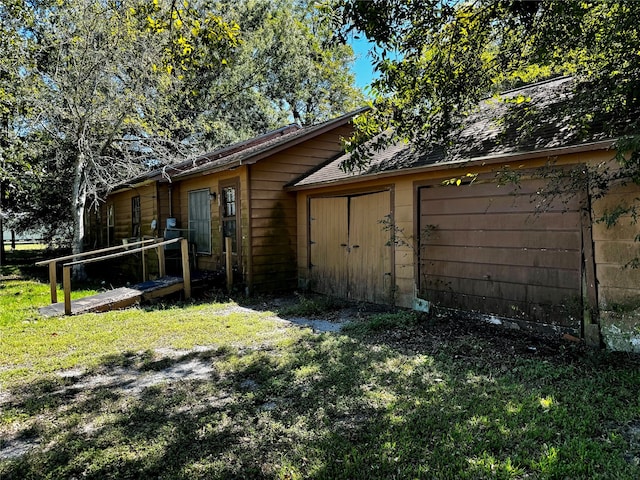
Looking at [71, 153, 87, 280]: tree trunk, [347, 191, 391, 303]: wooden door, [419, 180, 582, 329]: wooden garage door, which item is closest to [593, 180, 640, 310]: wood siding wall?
[419, 180, 582, 329]: wooden garage door

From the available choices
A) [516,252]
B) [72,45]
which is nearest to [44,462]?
[516,252]

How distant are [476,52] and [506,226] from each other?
7.18 feet

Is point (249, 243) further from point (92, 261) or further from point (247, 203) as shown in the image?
point (92, 261)

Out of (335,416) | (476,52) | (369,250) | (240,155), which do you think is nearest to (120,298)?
(240,155)

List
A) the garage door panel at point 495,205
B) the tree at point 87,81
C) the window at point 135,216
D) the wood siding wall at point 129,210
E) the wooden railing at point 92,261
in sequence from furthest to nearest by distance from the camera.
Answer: the window at point 135,216, the wood siding wall at point 129,210, the tree at point 87,81, the wooden railing at point 92,261, the garage door panel at point 495,205

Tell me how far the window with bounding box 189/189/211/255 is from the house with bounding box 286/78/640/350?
3563mm

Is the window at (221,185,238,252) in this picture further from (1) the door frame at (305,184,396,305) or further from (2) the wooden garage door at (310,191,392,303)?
(2) the wooden garage door at (310,191,392,303)

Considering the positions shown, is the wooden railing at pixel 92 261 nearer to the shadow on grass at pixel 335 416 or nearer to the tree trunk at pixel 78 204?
the tree trunk at pixel 78 204

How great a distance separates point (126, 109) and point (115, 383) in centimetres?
835

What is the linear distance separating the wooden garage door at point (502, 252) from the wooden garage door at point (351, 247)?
2.96 feet

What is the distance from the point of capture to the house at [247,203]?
8516mm

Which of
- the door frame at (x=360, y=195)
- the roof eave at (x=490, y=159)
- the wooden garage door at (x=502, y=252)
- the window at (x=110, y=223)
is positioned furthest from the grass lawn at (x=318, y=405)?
the window at (x=110, y=223)

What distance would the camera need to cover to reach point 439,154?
611 cm

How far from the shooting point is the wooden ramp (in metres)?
6.87
